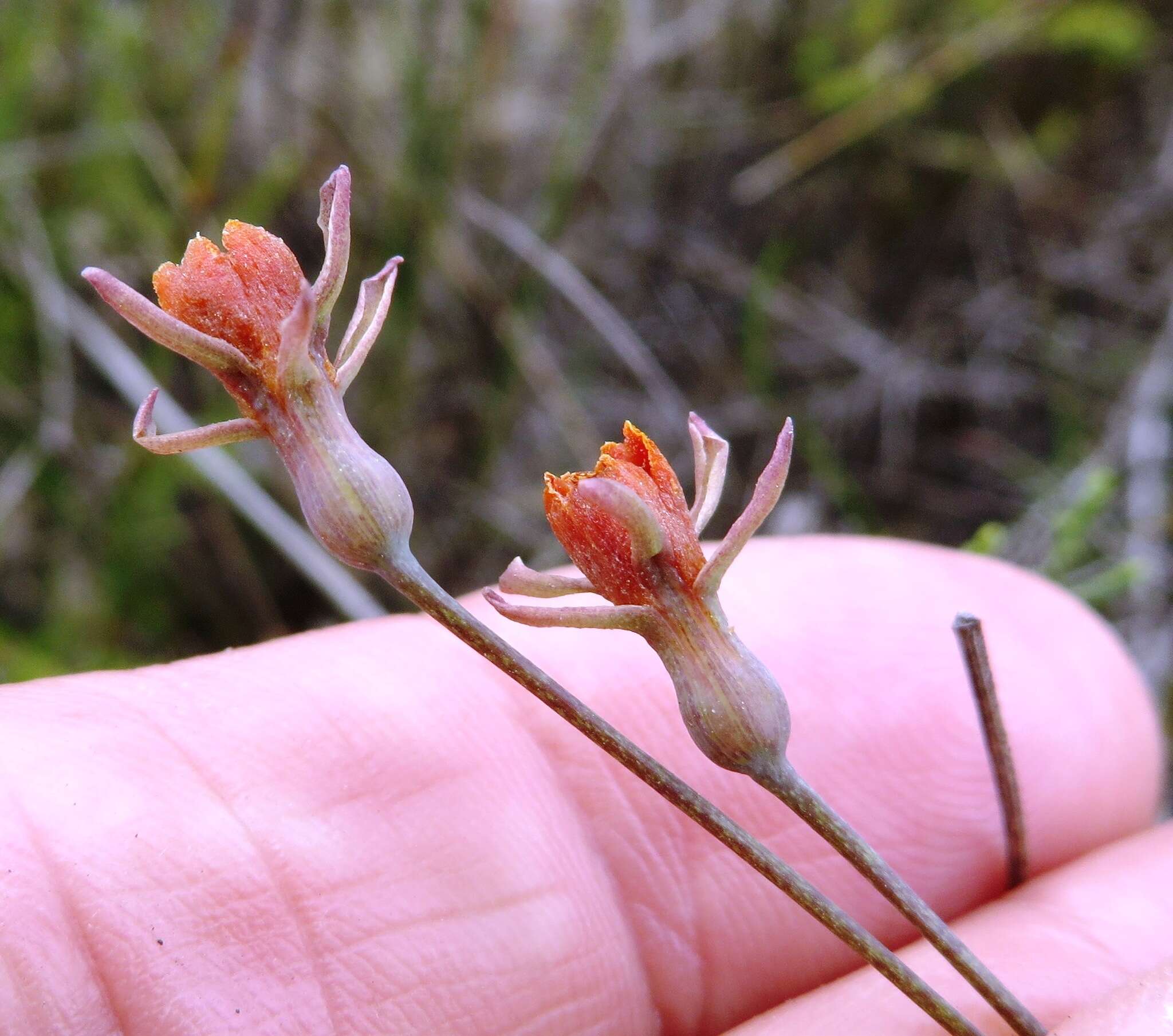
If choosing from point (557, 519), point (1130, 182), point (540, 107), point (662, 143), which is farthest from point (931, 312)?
point (557, 519)

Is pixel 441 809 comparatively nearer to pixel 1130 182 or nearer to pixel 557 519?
pixel 557 519

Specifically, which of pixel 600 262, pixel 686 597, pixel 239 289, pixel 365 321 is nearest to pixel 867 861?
pixel 686 597

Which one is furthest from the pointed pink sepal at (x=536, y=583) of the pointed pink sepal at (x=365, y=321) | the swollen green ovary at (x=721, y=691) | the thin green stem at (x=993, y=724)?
the thin green stem at (x=993, y=724)

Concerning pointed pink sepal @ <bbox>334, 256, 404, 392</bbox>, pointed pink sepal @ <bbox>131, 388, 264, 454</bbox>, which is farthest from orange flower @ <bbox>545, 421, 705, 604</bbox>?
pointed pink sepal @ <bbox>131, 388, 264, 454</bbox>

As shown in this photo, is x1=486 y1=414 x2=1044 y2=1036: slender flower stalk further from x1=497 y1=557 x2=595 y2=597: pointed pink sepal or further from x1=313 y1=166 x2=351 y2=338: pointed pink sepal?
x1=313 y1=166 x2=351 y2=338: pointed pink sepal

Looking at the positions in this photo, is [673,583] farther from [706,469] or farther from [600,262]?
[600,262]

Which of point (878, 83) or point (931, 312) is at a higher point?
point (878, 83)
